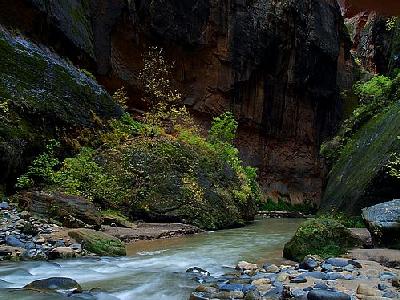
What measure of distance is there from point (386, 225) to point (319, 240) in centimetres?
113

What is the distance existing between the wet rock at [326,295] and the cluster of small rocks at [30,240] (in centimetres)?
450

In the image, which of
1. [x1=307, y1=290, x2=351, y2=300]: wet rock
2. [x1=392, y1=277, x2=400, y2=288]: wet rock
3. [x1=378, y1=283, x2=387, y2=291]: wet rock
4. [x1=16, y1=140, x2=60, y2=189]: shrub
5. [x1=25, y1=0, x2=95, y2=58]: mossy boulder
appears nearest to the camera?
[x1=307, y1=290, x2=351, y2=300]: wet rock

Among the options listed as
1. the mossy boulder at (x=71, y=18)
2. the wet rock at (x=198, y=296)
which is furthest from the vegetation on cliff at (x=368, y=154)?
the mossy boulder at (x=71, y=18)

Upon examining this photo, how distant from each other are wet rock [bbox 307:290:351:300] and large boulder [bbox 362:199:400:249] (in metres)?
3.10

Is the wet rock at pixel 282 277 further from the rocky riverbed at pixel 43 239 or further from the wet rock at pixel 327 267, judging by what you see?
the rocky riverbed at pixel 43 239

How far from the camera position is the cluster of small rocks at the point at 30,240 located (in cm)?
712

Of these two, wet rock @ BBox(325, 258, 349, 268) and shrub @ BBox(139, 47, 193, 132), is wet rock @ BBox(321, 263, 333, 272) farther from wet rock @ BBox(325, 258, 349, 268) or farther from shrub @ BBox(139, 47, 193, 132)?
shrub @ BBox(139, 47, 193, 132)

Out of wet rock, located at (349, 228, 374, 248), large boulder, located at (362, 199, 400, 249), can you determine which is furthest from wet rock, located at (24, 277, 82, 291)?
wet rock, located at (349, 228, 374, 248)

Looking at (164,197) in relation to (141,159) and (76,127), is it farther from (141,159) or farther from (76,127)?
(76,127)

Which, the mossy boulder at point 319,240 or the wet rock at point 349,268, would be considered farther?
the mossy boulder at point 319,240

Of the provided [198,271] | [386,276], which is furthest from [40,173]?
[386,276]

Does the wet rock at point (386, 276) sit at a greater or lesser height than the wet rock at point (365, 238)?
lesser

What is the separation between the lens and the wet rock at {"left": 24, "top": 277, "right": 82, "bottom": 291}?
5312 millimetres

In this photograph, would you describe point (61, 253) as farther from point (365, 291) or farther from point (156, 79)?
point (156, 79)
